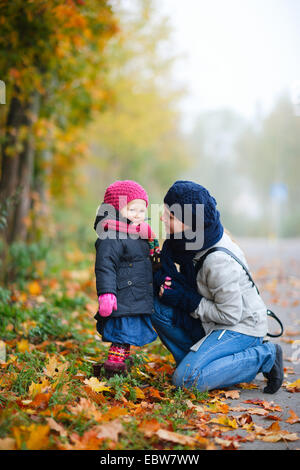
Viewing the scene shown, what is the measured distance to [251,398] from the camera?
3.23 metres

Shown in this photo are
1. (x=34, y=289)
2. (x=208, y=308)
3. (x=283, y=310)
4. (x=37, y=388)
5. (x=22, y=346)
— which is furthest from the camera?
(x=283, y=310)

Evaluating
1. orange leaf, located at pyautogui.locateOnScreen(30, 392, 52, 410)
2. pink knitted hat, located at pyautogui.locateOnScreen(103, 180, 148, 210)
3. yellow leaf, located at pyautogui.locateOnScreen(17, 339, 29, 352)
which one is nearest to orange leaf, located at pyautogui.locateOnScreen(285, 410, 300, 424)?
orange leaf, located at pyautogui.locateOnScreen(30, 392, 52, 410)

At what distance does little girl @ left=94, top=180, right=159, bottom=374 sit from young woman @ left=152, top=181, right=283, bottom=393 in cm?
16

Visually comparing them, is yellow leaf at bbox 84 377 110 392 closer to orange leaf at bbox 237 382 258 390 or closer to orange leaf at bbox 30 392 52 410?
orange leaf at bbox 30 392 52 410

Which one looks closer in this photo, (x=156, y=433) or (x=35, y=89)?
(x=156, y=433)

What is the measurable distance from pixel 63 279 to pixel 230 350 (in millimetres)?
4451

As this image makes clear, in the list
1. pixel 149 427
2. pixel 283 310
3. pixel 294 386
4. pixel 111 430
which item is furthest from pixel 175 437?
pixel 283 310

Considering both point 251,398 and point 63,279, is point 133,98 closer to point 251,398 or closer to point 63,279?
point 63,279

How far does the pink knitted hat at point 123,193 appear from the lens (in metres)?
3.33

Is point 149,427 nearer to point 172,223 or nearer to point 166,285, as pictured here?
point 166,285

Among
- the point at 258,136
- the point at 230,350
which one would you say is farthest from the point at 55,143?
the point at 258,136

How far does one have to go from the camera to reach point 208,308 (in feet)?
10.8

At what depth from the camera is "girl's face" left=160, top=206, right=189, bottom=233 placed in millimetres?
3297

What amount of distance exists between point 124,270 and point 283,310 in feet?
12.8
